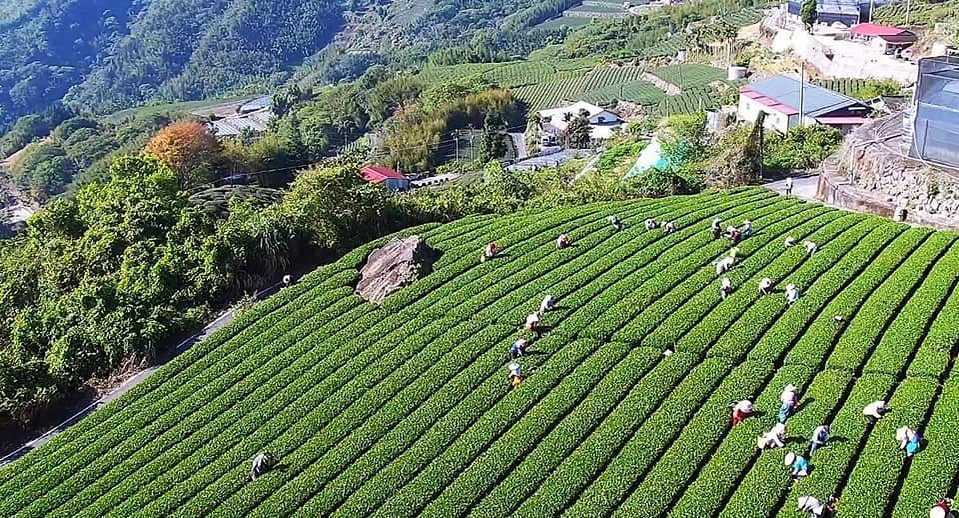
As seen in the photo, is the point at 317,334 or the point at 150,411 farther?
the point at 317,334

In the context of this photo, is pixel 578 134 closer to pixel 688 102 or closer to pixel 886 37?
pixel 688 102

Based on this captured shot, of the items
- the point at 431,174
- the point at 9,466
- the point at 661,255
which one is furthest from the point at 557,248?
the point at 431,174

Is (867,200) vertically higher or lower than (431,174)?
higher

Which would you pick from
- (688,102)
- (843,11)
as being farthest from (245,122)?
(843,11)

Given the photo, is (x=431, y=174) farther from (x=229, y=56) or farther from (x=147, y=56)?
(x=147, y=56)

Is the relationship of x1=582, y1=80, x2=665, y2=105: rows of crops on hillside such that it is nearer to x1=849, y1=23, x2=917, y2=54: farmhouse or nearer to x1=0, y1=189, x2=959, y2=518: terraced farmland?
x1=849, y1=23, x2=917, y2=54: farmhouse

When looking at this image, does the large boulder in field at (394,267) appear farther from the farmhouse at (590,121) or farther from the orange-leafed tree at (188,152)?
the farmhouse at (590,121)

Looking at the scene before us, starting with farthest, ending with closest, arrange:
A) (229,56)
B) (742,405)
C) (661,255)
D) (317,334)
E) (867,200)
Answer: (229,56)
(867,200)
(661,255)
(317,334)
(742,405)

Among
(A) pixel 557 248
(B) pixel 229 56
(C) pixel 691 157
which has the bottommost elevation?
(B) pixel 229 56
